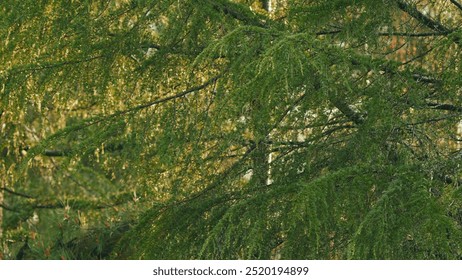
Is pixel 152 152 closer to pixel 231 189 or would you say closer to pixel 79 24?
pixel 231 189

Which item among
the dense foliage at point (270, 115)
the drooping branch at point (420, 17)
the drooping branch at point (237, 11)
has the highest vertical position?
the drooping branch at point (420, 17)

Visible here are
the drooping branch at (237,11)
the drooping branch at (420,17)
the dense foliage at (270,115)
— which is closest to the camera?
the dense foliage at (270,115)

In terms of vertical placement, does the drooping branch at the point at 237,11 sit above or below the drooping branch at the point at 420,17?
below

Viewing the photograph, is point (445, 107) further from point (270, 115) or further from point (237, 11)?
point (237, 11)

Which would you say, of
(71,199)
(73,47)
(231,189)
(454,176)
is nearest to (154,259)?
(231,189)

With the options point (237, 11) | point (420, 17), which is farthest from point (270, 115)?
point (420, 17)

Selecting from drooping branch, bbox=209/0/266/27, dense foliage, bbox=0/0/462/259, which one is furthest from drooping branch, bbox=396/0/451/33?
drooping branch, bbox=209/0/266/27

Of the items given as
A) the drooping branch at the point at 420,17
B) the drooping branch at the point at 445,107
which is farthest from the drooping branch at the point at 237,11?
the drooping branch at the point at 445,107

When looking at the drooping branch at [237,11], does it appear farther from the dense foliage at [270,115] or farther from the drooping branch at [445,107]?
the drooping branch at [445,107]
